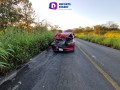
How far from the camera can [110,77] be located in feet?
26.6

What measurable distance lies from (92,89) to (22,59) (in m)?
5.33

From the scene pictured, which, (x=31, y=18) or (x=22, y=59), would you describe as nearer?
(x=22, y=59)

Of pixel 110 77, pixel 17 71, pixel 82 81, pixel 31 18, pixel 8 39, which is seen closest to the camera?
pixel 82 81

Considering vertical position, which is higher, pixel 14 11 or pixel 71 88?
pixel 14 11

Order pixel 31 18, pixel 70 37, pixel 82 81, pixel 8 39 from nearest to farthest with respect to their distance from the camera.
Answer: pixel 82 81
pixel 8 39
pixel 70 37
pixel 31 18

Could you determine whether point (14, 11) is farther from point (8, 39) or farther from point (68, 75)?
point (68, 75)

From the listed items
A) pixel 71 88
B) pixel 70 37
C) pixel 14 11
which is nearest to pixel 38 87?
pixel 71 88

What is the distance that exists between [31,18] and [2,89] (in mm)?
25449

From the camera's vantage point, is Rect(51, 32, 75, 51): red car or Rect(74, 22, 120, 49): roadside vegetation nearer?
Rect(51, 32, 75, 51): red car

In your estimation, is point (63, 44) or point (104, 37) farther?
point (104, 37)

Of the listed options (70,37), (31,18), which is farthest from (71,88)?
(31,18)

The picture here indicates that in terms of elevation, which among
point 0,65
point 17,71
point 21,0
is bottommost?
point 17,71

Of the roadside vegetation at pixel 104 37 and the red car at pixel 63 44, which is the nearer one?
the red car at pixel 63 44

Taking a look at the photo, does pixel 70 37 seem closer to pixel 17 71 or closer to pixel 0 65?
pixel 17 71
